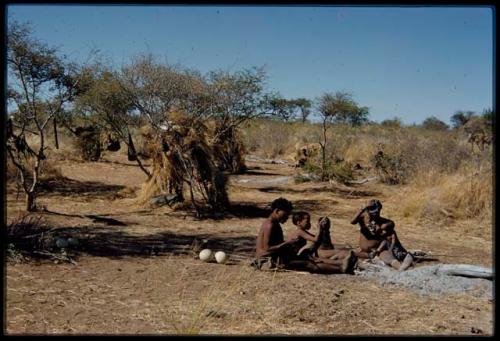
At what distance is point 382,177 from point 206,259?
40.0 feet

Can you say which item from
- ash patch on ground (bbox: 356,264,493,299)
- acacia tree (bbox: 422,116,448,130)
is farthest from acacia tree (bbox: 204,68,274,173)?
acacia tree (bbox: 422,116,448,130)

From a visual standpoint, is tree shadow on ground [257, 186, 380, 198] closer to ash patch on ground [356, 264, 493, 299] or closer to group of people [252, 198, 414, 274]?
group of people [252, 198, 414, 274]

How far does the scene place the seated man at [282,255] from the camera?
22.2 feet

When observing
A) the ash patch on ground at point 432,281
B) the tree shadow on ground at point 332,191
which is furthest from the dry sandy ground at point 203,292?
the tree shadow on ground at point 332,191

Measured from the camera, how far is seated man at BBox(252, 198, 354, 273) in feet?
22.2

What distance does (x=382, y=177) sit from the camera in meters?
18.3

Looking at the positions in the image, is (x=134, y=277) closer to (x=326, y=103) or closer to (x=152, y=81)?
(x=152, y=81)

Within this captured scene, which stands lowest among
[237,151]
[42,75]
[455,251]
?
[455,251]

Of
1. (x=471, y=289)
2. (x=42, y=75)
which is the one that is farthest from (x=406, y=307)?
(x=42, y=75)

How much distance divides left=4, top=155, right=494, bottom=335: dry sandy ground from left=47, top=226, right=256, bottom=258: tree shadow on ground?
2 cm

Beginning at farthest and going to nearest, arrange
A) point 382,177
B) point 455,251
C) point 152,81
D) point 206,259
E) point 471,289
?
point 382,177 < point 152,81 < point 455,251 < point 206,259 < point 471,289

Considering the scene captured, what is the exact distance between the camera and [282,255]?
6.84 m

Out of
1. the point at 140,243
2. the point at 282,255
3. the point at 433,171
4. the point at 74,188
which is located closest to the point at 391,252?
the point at 282,255

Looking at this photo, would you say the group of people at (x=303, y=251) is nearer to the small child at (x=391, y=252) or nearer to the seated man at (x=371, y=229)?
the small child at (x=391, y=252)
